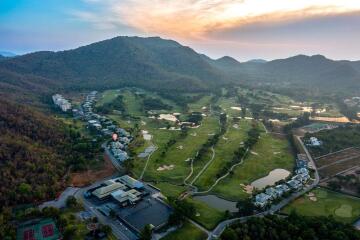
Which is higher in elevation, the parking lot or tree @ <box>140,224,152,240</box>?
tree @ <box>140,224,152,240</box>

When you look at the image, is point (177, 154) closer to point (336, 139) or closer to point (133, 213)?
point (133, 213)

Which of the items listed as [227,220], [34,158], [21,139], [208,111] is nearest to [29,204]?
[34,158]

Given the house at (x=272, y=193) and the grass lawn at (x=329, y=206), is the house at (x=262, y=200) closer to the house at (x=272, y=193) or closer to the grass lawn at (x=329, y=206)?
the house at (x=272, y=193)

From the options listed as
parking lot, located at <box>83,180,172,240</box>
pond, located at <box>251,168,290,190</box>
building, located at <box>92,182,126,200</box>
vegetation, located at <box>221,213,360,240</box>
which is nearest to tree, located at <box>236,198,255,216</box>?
vegetation, located at <box>221,213,360,240</box>

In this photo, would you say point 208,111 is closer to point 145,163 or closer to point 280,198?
point 145,163

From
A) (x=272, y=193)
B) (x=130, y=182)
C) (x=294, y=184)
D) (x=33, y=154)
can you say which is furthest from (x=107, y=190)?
(x=294, y=184)

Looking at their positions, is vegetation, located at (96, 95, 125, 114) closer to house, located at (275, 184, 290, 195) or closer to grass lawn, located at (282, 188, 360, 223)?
house, located at (275, 184, 290, 195)

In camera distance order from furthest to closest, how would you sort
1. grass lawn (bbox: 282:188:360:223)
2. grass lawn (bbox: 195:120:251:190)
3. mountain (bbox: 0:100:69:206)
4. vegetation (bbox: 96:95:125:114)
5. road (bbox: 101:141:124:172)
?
vegetation (bbox: 96:95:125:114) → road (bbox: 101:141:124:172) → grass lawn (bbox: 195:120:251:190) → mountain (bbox: 0:100:69:206) → grass lawn (bbox: 282:188:360:223)
